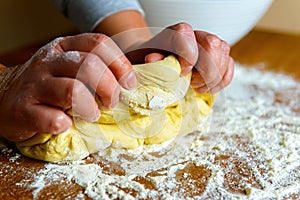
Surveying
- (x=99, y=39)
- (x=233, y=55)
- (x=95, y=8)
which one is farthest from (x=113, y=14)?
(x=233, y=55)

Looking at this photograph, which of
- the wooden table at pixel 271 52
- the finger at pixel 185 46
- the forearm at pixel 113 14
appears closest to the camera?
the finger at pixel 185 46

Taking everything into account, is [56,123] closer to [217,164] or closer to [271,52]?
[217,164]

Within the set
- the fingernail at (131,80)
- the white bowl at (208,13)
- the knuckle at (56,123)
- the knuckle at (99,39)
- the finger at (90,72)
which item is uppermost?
the knuckle at (99,39)

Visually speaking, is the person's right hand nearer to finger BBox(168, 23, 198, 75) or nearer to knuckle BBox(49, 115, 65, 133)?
knuckle BBox(49, 115, 65, 133)

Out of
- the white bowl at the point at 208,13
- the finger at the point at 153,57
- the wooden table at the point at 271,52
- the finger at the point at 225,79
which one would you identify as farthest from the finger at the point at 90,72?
the wooden table at the point at 271,52

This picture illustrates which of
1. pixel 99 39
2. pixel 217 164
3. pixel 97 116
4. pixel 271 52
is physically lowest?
pixel 271 52

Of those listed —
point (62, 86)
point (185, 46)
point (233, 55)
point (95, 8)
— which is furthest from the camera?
point (233, 55)

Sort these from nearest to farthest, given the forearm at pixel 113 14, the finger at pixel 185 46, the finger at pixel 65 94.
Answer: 1. the finger at pixel 65 94
2. the finger at pixel 185 46
3. the forearm at pixel 113 14

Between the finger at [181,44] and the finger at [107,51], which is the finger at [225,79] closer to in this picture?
the finger at [181,44]
